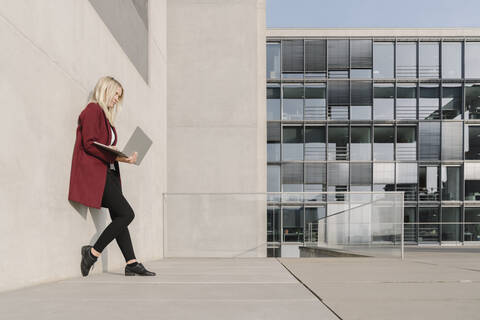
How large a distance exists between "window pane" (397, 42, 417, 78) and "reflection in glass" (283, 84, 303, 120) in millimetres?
4875

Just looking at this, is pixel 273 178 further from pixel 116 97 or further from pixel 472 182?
pixel 116 97

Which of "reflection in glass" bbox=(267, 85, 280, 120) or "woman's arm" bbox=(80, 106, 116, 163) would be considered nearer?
"woman's arm" bbox=(80, 106, 116, 163)

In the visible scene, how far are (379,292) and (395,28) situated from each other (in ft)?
63.4

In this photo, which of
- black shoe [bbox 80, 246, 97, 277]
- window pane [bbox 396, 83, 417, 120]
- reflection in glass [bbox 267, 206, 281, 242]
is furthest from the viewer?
window pane [bbox 396, 83, 417, 120]


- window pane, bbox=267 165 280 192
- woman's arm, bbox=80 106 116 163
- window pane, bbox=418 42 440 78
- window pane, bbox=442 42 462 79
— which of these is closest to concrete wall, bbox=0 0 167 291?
woman's arm, bbox=80 106 116 163

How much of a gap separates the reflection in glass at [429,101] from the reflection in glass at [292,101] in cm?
567

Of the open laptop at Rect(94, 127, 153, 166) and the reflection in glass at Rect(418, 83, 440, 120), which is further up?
the reflection in glass at Rect(418, 83, 440, 120)

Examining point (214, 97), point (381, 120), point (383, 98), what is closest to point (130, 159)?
point (214, 97)

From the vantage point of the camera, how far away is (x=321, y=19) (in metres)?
19.7

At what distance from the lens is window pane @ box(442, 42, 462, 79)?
19031 mm

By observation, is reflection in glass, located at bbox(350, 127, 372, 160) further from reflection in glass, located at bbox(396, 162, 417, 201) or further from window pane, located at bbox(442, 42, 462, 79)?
window pane, located at bbox(442, 42, 462, 79)

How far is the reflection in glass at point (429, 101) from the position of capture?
18828 millimetres

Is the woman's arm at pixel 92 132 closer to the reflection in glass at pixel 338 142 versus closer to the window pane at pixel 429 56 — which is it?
the reflection in glass at pixel 338 142

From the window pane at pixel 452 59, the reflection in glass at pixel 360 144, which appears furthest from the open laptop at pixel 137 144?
the window pane at pixel 452 59
